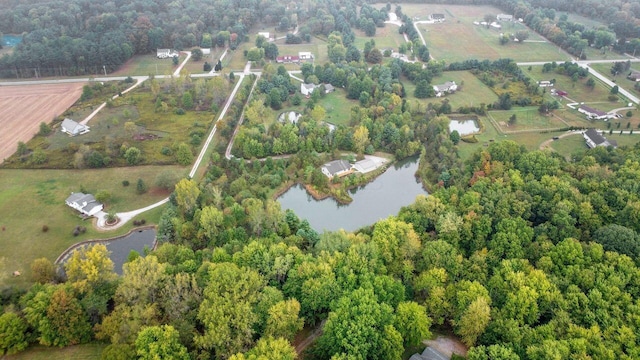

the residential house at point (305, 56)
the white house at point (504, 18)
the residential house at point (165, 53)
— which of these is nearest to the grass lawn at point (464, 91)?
the residential house at point (305, 56)

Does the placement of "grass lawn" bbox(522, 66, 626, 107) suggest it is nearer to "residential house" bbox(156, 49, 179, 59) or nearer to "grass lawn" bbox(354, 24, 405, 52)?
"grass lawn" bbox(354, 24, 405, 52)

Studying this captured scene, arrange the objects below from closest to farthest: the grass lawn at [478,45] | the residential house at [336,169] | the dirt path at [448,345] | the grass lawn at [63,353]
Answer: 1. the grass lawn at [63,353]
2. the dirt path at [448,345]
3. the residential house at [336,169]
4. the grass lawn at [478,45]

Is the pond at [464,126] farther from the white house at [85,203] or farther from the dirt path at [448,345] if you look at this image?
the white house at [85,203]

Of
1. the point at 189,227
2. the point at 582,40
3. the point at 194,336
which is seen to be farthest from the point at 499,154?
the point at 582,40

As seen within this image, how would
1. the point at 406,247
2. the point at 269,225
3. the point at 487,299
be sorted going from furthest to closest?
the point at 269,225
the point at 406,247
the point at 487,299

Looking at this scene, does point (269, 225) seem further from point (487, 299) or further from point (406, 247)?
point (487, 299)

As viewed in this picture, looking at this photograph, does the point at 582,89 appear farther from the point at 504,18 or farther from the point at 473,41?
the point at 504,18
